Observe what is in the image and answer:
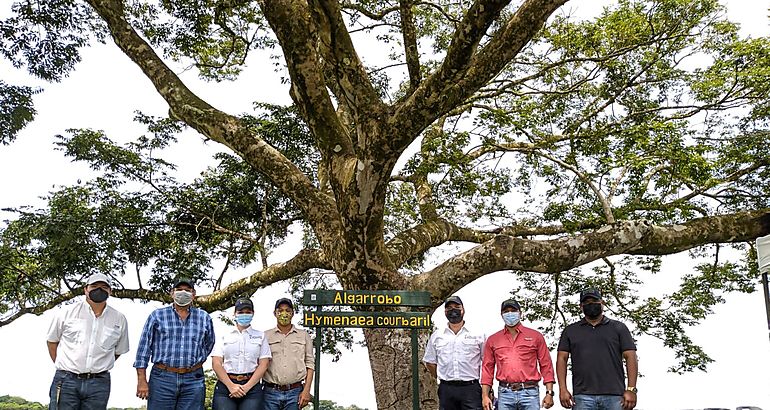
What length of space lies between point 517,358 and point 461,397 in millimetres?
550

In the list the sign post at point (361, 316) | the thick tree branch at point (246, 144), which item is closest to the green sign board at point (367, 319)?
the sign post at point (361, 316)

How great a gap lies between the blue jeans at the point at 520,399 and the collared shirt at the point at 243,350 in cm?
182

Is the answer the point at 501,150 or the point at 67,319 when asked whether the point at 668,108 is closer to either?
the point at 501,150

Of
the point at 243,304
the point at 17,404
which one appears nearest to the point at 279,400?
the point at 243,304

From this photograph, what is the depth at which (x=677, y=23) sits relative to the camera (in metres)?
8.52

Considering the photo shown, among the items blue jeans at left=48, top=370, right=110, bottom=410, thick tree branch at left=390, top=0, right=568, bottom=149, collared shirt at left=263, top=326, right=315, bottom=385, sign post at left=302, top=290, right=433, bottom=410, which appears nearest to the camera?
blue jeans at left=48, top=370, right=110, bottom=410

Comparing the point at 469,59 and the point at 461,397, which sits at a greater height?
the point at 469,59

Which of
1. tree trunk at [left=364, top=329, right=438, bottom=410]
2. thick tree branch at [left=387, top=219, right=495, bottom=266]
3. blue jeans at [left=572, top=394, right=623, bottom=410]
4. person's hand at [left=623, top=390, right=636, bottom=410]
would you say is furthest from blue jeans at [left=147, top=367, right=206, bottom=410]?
thick tree branch at [left=387, top=219, right=495, bottom=266]

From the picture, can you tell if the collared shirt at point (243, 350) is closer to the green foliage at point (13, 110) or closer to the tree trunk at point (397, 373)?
the tree trunk at point (397, 373)

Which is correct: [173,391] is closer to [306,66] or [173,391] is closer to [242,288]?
[306,66]

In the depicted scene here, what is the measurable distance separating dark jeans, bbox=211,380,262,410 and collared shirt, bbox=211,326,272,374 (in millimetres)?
122

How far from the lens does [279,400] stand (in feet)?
16.4

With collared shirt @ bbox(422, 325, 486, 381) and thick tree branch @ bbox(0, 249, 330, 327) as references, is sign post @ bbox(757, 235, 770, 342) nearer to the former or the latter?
collared shirt @ bbox(422, 325, 486, 381)

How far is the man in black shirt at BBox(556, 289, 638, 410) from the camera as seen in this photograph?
15.5 feet
